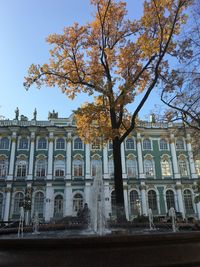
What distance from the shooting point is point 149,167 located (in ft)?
115

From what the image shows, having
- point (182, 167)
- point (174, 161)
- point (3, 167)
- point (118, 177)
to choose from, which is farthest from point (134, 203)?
point (118, 177)

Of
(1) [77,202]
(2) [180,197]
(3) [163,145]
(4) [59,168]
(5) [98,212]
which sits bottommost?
(5) [98,212]

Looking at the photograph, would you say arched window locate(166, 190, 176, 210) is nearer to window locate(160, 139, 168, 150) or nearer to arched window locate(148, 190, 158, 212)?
arched window locate(148, 190, 158, 212)

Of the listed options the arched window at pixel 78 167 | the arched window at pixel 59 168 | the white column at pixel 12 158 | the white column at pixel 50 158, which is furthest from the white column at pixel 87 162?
the white column at pixel 12 158

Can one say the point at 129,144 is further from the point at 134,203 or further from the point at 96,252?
the point at 96,252

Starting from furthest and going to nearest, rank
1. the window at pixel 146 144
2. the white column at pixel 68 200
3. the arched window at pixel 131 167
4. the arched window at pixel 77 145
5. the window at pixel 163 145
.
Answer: the window at pixel 163 145, the window at pixel 146 144, the arched window at pixel 77 145, the arched window at pixel 131 167, the white column at pixel 68 200

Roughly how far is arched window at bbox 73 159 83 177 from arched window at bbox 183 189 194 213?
13.9m

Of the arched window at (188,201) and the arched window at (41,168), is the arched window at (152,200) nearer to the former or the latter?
the arched window at (188,201)

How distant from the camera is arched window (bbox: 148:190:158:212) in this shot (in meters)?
33.0

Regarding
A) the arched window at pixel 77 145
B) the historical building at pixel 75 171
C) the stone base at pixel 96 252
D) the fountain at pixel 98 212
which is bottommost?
the stone base at pixel 96 252

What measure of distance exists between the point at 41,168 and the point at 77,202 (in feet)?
20.7

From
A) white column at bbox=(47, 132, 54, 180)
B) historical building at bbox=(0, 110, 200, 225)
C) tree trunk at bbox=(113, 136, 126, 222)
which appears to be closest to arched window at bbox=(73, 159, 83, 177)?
historical building at bbox=(0, 110, 200, 225)

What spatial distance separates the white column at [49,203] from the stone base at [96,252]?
28.6m

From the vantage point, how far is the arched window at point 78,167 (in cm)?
3347
